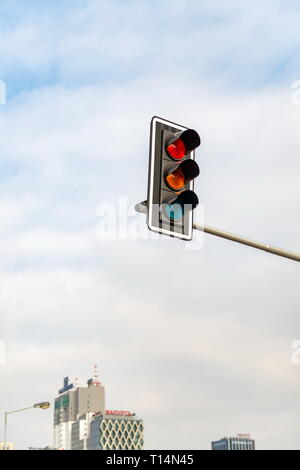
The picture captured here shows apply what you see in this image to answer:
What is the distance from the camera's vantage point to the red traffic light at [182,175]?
8.46 m

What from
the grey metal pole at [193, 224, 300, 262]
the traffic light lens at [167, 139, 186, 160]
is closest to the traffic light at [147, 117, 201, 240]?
the traffic light lens at [167, 139, 186, 160]

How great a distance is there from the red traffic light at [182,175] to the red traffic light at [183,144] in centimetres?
13

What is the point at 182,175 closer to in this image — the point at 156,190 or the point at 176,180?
the point at 176,180

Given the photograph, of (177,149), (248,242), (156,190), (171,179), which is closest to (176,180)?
(171,179)

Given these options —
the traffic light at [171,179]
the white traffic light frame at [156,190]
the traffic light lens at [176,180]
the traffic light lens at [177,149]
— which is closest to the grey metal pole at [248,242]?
the white traffic light frame at [156,190]

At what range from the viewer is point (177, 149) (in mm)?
8586

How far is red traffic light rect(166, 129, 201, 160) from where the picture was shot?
8570 mm

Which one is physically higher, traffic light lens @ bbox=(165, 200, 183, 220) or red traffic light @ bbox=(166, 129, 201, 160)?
red traffic light @ bbox=(166, 129, 201, 160)

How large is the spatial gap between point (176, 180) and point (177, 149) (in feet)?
1.36

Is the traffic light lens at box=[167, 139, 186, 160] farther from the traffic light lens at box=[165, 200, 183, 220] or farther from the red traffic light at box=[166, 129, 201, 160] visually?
the traffic light lens at box=[165, 200, 183, 220]

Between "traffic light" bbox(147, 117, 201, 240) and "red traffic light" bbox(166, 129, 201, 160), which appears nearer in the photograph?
"traffic light" bbox(147, 117, 201, 240)

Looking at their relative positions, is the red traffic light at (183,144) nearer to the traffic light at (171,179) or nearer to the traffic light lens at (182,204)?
the traffic light at (171,179)
